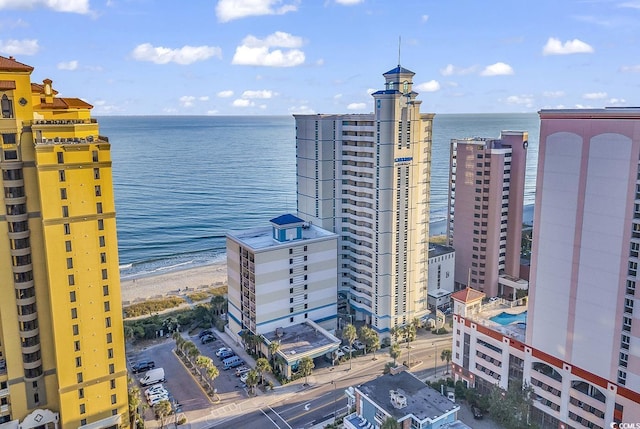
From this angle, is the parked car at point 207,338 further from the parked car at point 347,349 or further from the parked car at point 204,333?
the parked car at point 347,349

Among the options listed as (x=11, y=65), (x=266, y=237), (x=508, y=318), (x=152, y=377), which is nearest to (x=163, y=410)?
(x=152, y=377)

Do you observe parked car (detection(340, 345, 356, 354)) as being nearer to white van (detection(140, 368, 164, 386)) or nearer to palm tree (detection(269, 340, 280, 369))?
palm tree (detection(269, 340, 280, 369))

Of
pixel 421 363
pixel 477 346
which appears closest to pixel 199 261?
pixel 421 363

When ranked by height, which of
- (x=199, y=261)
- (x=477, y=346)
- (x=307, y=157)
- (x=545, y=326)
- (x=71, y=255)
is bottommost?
(x=199, y=261)

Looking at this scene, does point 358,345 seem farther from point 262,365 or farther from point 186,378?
point 186,378

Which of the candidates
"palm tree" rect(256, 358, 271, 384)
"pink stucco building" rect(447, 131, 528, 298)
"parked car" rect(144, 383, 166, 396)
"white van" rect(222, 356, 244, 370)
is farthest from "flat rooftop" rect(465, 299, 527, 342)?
"parked car" rect(144, 383, 166, 396)

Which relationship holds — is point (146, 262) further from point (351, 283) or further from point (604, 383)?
point (604, 383)
